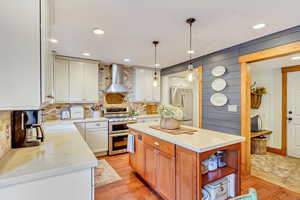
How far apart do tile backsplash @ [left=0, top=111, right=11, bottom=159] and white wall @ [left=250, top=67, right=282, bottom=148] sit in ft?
16.6

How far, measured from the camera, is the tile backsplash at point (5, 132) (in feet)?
3.88

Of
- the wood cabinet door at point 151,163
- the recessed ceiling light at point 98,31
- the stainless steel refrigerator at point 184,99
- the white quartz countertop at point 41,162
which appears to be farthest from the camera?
the stainless steel refrigerator at point 184,99

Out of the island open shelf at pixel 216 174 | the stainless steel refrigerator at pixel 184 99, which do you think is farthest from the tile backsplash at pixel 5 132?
the stainless steel refrigerator at pixel 184 99

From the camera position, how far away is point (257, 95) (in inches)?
164

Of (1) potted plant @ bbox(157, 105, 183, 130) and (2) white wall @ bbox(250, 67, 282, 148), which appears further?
(2) white wall @ bbox(250, 67, 282, 148)

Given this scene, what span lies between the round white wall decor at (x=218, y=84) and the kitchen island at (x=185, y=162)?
4.78 feet

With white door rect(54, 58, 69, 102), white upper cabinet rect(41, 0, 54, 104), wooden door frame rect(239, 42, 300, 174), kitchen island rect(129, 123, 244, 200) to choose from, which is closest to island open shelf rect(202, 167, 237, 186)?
kitchen island rect(129, 123, 244, 200)

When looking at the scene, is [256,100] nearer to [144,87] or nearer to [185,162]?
[144,87]

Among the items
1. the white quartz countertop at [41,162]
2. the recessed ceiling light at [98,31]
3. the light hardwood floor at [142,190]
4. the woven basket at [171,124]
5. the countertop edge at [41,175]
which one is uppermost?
the recessed ceiling light at [98,31]

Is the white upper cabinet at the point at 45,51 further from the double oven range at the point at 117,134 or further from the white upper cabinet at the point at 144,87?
the white upper cabinet at the point at 144,87

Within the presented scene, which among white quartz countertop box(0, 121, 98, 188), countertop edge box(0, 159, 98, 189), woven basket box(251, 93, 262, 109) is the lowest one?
countertop edge box(0, 159, 98, 189)

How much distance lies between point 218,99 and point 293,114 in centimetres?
229

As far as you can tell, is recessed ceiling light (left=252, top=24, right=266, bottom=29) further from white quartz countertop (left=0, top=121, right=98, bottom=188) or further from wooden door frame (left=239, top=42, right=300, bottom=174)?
white quartz countertop (left=0, top=121, right=98, bottom=188)

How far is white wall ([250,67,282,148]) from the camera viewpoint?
155 inches
